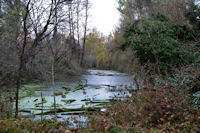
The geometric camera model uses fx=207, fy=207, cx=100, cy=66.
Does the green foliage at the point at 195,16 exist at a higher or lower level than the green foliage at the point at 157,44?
higher

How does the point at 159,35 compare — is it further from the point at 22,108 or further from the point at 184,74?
the point at 22,108

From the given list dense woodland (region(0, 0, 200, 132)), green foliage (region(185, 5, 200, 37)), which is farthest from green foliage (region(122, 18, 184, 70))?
green foliage (region(185, 5, 200, 37))

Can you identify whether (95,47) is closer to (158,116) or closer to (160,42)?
(160,42)

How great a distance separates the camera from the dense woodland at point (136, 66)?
16.2 feet

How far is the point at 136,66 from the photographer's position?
482 inches

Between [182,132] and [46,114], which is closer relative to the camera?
[182,132]

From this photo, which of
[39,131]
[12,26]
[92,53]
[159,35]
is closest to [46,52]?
[12,26]

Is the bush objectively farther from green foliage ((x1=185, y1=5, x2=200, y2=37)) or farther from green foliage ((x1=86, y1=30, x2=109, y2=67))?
green foliage ((x1=86, y1=30, x2=109, y2=67))

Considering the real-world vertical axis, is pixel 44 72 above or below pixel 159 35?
below

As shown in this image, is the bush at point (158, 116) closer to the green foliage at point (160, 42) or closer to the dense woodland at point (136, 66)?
the dense woodland at point (136, 66)

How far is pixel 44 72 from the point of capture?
294 inches


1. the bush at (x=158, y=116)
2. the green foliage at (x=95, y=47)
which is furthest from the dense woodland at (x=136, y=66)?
the green foliage at (x=95, y=47)

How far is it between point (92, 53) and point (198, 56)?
1260 inches

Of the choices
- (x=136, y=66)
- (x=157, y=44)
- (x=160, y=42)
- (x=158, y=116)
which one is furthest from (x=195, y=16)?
(x=158, y=116)
